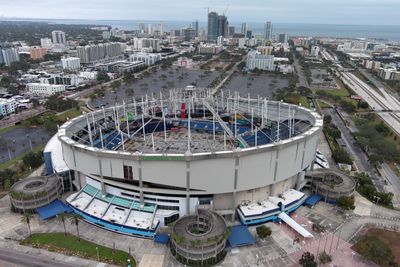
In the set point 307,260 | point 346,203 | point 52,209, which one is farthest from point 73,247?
point 346,203

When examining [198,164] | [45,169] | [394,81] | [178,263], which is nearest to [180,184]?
[198,164]

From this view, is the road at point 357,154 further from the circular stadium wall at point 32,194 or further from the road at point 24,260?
the circular stadium wall at point 32,194

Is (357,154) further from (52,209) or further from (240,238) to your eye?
(52,209)

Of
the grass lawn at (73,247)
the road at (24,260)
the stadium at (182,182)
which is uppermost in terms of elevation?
the stadium at (182,182)

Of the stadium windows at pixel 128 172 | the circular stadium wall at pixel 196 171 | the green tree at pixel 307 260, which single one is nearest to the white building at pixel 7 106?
the circular stadium wall at pixel 196 171

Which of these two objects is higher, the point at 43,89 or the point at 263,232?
the point at 263,232

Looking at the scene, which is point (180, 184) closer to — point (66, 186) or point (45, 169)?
point (66, 186)

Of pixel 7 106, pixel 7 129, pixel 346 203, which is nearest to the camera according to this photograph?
pixel 346 203

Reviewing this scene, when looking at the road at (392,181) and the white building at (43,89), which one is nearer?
the road at (392,181)
